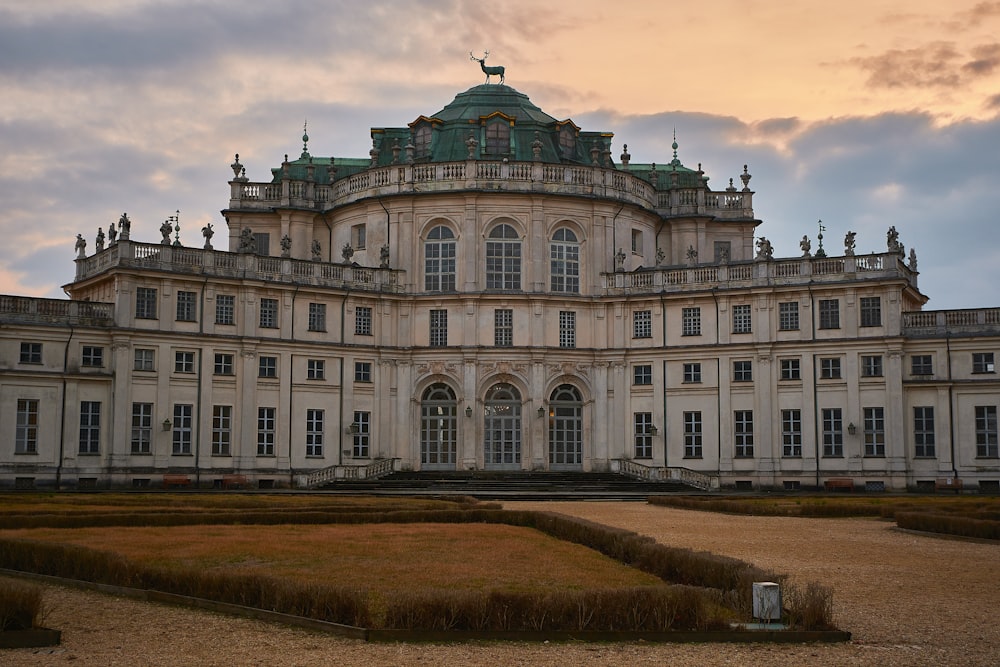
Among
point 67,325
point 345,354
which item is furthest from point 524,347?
point 67,325

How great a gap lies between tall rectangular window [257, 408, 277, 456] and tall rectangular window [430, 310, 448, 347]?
10.4 m

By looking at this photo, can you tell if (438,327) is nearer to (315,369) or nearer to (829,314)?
(315,369)

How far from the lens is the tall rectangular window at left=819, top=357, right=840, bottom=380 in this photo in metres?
63.3

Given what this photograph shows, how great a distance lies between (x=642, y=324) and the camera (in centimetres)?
6862

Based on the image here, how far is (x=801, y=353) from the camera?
210ft

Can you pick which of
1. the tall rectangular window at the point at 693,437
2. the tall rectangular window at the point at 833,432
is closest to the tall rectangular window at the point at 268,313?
the tall rectangular window at the point at 693,437

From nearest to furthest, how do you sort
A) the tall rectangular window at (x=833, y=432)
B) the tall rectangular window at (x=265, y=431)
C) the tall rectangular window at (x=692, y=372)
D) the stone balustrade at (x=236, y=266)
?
the stone balustrade at (x=236, y=266) → the tall rectangular window at (x=833, y=432) → the tall rectangular window at (x=265, y=431) → the tall rectangular window at (x=692, y=372)

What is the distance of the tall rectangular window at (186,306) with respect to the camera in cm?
6143

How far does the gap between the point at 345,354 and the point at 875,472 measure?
94.5 feet

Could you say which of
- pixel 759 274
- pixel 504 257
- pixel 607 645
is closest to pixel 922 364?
pixel 759 274

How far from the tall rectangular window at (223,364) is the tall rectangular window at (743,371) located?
88.7ft

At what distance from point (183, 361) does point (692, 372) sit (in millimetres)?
27409

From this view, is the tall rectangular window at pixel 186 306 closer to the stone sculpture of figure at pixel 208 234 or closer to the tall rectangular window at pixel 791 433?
the stone sculpture of figure at pixel 208 234

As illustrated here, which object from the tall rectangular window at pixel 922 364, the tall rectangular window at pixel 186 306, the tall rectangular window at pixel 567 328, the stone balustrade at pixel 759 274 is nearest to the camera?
the tall rectangular window at pixel 186 306
